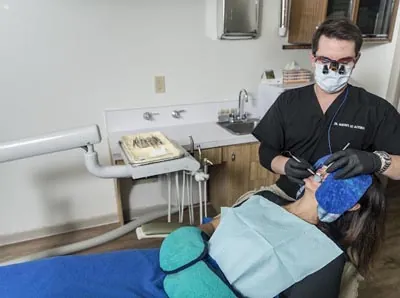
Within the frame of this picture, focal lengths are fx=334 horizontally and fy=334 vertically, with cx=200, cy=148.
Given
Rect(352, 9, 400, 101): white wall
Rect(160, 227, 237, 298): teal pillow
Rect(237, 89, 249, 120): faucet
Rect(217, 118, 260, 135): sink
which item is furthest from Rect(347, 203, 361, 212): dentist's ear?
Rect(352, 9, 400, 101): white wall

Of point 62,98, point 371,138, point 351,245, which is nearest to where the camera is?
point 351,245

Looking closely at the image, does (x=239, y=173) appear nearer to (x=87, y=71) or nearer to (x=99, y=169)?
(x=99, y=169)

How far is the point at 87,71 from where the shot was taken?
208 centimetres

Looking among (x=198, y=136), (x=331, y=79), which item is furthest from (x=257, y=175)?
(x=331, y=79)

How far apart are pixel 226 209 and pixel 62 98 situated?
1.37m

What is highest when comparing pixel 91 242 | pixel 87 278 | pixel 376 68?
pixel 376 68

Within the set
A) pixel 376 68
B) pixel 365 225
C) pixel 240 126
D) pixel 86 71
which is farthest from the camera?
pixel 376 68

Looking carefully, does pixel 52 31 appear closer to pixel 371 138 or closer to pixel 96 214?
pixel 96 214

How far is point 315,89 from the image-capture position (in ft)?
4.72

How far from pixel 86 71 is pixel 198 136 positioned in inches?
31.7

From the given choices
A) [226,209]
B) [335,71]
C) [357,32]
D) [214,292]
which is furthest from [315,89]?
[214,292]

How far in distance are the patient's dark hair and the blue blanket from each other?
0.64 metres

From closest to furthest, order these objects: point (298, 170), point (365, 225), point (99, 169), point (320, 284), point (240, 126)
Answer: point (320, 284) → point (365, 225) → point (298, 170) → point (99, 169) → point (240, 126)

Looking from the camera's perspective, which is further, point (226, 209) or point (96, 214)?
point (96, 214)
